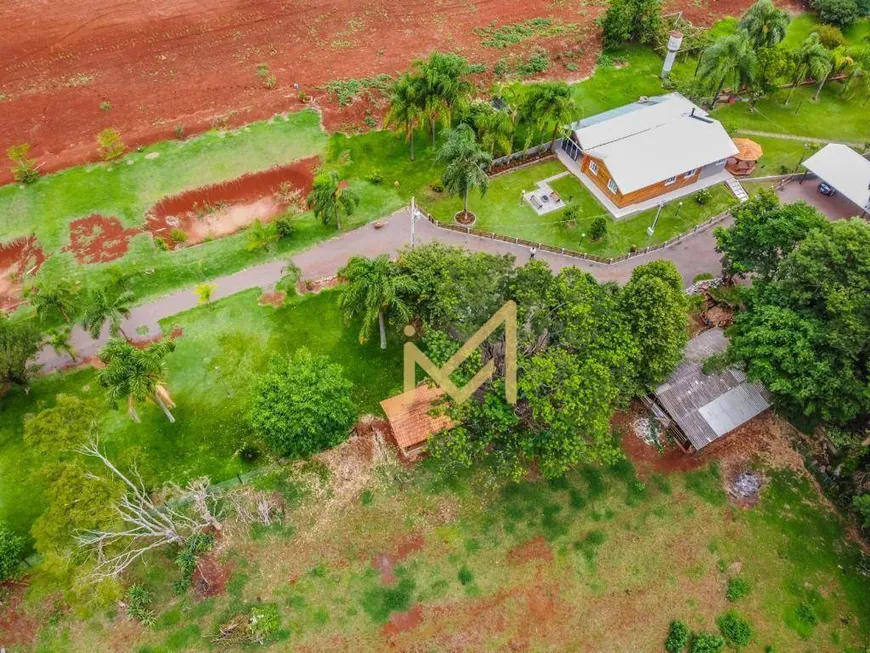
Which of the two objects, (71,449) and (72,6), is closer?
(71,449)

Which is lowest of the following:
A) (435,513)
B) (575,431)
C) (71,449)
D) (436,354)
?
(435,513)

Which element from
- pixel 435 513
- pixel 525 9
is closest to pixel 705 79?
pixel 525 9

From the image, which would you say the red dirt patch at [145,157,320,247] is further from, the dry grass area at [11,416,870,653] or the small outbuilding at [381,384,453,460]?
the dry grass area at [11,416,870,653]

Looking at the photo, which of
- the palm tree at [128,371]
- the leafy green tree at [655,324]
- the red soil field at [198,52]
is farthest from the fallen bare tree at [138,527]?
the red soil field at [198,52]

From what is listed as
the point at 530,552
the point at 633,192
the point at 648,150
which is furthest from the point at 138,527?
the point at 648,150

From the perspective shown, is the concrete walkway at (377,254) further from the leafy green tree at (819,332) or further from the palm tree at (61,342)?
the leafy green tree at (819,332)

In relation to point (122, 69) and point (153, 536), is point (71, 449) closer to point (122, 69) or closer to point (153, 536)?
point (153, 536)

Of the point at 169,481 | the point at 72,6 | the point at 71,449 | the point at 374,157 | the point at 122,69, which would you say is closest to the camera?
the point at 71,449
